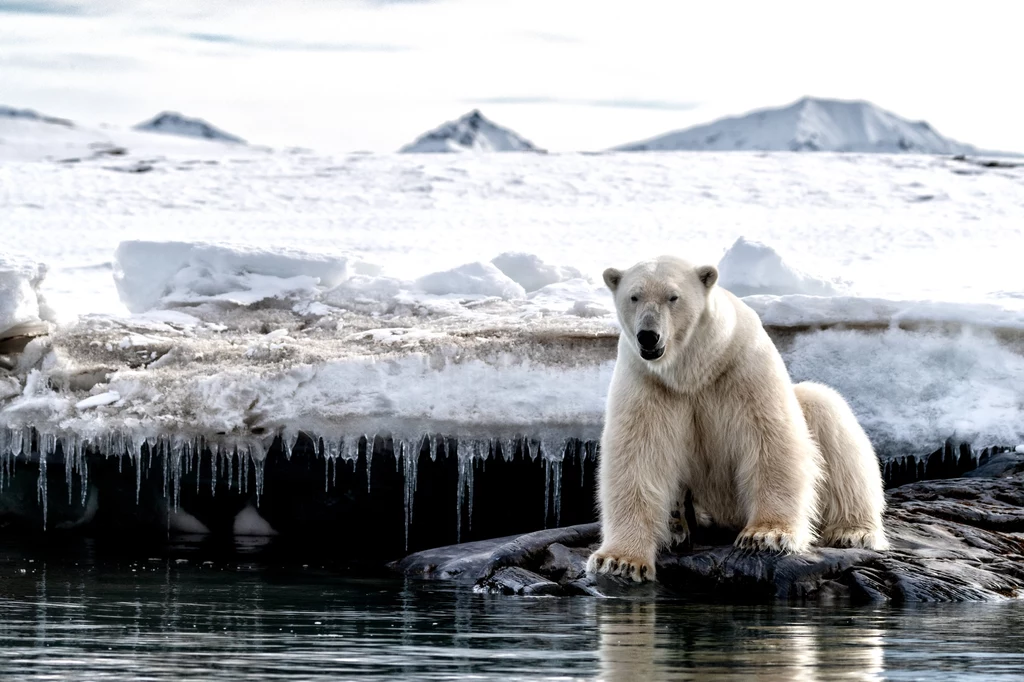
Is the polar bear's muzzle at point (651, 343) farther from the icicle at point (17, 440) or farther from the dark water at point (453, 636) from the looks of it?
the icicle at point (17, 440)

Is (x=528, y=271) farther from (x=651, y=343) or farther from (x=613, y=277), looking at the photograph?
(x=651, y=343)

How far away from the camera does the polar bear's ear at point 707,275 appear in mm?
5680

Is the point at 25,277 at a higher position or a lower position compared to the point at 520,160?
lower

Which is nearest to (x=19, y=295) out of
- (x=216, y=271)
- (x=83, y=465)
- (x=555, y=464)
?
(x=83, y=465)

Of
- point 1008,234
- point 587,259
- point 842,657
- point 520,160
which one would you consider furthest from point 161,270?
point 520,160

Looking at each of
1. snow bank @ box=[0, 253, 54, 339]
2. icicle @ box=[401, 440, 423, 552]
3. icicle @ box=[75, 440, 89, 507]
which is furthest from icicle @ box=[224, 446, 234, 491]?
snow bank @ box=[0, 253, 54, 339]

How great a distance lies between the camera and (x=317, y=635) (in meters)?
4.46

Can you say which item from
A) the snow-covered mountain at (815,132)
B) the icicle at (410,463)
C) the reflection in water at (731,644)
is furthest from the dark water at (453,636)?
the snow-covered mountain at (815,132)

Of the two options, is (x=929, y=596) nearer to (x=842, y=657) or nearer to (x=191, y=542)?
(x=842, y=657)

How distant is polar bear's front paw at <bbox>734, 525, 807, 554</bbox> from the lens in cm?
563

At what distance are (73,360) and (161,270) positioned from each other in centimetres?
252

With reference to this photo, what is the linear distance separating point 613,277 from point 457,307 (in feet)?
16.9

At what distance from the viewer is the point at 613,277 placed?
5.97 m

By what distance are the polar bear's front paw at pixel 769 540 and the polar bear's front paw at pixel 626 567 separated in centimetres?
43
